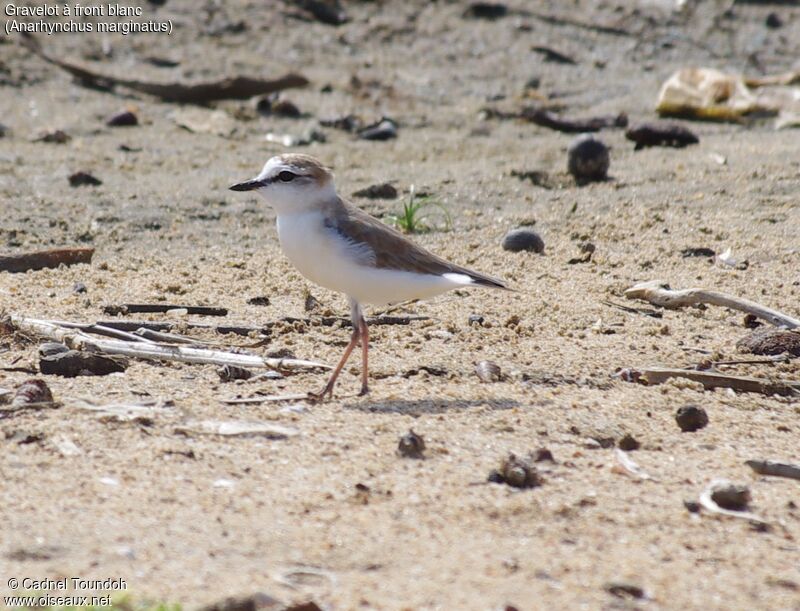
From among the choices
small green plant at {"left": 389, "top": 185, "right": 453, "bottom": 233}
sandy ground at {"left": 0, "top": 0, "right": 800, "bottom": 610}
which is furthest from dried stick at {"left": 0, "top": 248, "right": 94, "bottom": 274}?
small green plant at {"left": 389, "top": 185, "right": 453, "bottom": 233}

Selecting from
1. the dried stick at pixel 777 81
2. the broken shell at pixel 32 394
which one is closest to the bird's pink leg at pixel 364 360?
the broken shell at pixel 32 394

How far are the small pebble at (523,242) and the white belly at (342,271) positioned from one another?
2.15m

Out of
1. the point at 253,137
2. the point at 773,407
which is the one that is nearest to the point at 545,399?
the point at 773,407

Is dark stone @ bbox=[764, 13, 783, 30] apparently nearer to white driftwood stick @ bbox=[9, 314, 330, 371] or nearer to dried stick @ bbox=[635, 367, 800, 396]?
dried stick @ bbox=[635, 367, 800, 396]

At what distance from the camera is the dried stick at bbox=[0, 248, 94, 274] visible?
771 centimetres

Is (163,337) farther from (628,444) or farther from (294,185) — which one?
(628,444)

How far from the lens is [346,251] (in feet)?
19.9

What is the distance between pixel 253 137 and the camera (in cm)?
1140

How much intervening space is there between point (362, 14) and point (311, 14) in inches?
24.8

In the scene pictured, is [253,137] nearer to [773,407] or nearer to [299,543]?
[773,407]

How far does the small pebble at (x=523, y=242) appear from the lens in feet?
27.1

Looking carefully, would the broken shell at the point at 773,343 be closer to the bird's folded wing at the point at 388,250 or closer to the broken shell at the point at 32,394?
the bird's folded wing at the point at 388,250

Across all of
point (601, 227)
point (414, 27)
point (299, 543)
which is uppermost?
point (414, 27)

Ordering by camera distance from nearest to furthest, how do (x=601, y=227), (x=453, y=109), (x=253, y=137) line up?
(x=601, y=227) < (x=253, y=137) < (x=453, y=109)
